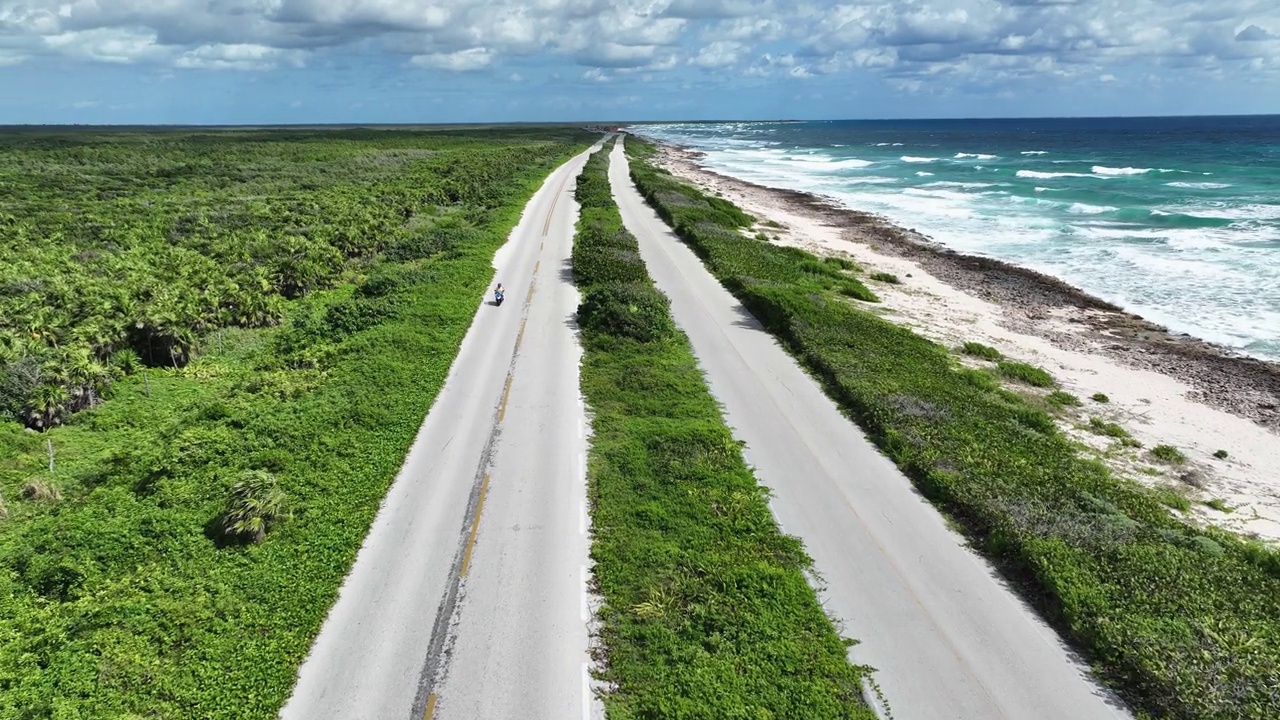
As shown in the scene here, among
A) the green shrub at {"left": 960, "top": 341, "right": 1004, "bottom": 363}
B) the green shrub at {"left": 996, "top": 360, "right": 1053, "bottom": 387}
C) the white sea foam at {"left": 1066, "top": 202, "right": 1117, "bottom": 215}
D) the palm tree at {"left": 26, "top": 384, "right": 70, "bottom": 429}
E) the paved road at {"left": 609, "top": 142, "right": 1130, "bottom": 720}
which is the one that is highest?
the white sea foam at {"left": 1066, "top": 202, "right": 1117, "bottom": 215}

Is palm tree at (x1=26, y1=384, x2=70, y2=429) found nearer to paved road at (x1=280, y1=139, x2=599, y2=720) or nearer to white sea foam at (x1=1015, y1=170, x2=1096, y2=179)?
paved road at (x1=280, y1=139, x2=599, y2=720)

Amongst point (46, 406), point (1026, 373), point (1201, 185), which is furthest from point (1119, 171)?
point (46, 406)

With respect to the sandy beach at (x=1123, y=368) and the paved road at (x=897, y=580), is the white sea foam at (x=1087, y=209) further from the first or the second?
the paved road at (x=897, y=580)

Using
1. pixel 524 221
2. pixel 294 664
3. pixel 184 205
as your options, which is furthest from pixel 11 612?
pixel 184 205

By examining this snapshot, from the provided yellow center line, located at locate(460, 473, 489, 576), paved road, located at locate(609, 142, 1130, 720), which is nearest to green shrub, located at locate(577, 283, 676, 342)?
paved road, located at locate(609, 142, 1130, 720)

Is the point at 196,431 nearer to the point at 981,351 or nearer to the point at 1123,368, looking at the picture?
the point at 981,351

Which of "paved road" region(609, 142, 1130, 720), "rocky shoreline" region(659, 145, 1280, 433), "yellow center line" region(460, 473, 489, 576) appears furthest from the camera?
"rocky shoreline" region(659, 145, 1280, 433)

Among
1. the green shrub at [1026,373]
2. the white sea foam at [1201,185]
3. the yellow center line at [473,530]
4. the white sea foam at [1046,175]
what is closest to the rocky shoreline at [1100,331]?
the green shrub at [1026,373]
